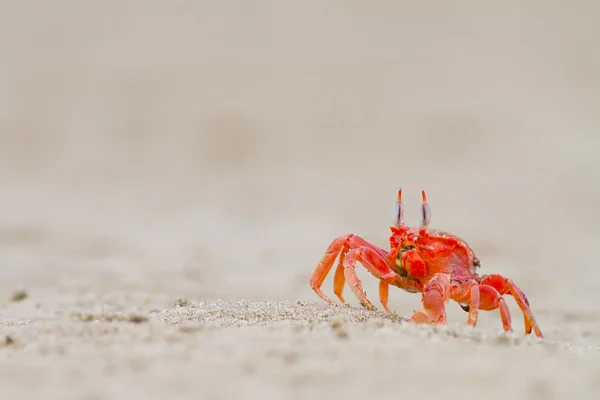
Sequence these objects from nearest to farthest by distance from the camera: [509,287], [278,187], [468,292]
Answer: [468,292], [509,287], [278,187]

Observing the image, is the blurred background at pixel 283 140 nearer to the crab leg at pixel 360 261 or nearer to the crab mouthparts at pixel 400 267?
the crab leg at pixel 360 261

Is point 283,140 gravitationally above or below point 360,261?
above

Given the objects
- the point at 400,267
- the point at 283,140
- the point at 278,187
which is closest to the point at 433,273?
the point at 400,267

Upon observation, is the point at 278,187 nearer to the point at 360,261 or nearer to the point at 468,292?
the point at 360,261

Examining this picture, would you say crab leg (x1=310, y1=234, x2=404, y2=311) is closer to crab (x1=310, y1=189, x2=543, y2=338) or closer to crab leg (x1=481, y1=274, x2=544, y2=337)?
crab (x1=310, y1=189, x2=543, y2=338)

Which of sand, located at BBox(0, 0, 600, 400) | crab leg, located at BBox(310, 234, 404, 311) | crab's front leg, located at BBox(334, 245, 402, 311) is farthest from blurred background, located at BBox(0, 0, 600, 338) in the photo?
crab's front leg, located at BBox(334, 245, 402, 311)

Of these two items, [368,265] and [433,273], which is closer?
[433,273]

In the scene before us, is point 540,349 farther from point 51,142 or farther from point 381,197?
point 51,142

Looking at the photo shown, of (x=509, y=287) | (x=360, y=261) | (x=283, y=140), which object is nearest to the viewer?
(x=509, y=287)
